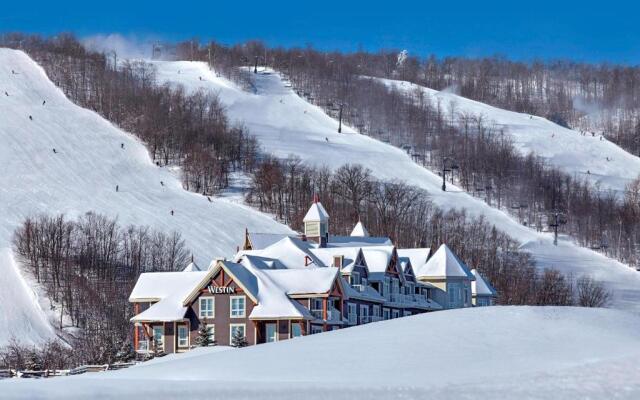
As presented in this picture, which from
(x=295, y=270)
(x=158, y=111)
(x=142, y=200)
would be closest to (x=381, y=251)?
(x=295, y=270)

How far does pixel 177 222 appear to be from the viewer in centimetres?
10494

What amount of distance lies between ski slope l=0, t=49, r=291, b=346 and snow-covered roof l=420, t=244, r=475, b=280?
2089 centimetres

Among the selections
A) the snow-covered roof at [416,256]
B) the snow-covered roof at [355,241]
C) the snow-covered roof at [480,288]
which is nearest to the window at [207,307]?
the snow-covered roof at [355,241]

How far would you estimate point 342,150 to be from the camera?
487ft

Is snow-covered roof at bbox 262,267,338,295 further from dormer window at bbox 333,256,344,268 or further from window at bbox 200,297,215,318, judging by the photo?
dormer window at bbox 333,256,344,268

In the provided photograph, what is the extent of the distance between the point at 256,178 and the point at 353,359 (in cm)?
9563

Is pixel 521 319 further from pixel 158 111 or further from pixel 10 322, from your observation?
pixel 158 111


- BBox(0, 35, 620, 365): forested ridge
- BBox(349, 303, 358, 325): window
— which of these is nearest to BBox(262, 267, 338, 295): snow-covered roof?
BBox(349, 303, 358, 325): window

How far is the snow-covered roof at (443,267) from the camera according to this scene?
79938 millimetres

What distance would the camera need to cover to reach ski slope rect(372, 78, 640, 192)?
162125 mm

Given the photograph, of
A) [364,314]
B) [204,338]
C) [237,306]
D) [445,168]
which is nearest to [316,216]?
[364,314]

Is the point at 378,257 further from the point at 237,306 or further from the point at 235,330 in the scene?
the point at 235,330

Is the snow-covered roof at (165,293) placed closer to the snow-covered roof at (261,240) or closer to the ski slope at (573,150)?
the snow-covered roof at (261,240)

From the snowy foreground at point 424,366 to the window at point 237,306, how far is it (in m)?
29.7
